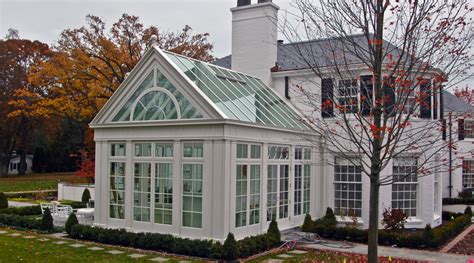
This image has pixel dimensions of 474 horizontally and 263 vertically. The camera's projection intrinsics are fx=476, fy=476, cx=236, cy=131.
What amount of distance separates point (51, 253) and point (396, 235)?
9880mm

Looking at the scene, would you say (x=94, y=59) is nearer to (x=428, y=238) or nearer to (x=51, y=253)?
(x=51, y=253)

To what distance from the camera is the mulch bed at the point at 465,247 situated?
13781 mm

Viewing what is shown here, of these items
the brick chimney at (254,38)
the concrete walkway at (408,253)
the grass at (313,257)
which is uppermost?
the brick chimney at (254,38)

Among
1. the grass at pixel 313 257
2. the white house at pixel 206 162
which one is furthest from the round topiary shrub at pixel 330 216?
the grass at pixel 313 257

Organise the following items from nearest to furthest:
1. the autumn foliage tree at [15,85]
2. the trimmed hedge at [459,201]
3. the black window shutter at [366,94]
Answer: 1. the black window shutter at [366,94]
2. the trimmed hedge at [459,201]
3. the autumn foliage tree at [15,85]

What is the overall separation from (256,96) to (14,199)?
1871cm

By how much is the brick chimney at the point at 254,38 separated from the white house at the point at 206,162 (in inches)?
95.0

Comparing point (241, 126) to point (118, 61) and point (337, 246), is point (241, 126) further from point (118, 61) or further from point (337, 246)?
point (118, 61)

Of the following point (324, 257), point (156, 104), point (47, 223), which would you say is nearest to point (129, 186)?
point (156, 104)

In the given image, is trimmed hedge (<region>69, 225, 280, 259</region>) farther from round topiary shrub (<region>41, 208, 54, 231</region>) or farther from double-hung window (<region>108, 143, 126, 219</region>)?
round topiary shrub (<region>41, 208, 54, 231</region>)

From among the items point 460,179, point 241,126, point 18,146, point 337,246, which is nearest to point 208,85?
point 241,126

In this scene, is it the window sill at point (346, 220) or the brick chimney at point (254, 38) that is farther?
the brick chimney at point (254, 38)

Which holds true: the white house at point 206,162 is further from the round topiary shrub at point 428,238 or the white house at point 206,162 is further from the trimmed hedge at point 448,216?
the round topiary shrub at point 428,238

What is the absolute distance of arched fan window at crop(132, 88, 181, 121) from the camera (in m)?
14.0
